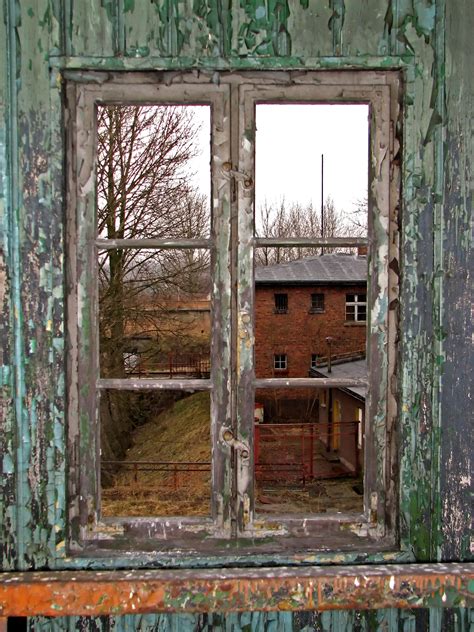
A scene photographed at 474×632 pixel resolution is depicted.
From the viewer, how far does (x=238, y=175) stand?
5.25 feet

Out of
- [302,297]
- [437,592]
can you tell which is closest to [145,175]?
[437,592]

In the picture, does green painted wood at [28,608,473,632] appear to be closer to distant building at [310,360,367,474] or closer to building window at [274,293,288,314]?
distant building at [310,360,367,474]

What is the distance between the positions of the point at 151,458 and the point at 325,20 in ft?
37.4

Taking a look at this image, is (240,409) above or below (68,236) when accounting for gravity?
below

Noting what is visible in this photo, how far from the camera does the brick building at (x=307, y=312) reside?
18.0 metres

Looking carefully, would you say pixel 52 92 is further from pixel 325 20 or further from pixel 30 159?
pixel 325 20

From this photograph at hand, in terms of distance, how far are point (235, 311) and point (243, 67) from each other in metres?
0.71

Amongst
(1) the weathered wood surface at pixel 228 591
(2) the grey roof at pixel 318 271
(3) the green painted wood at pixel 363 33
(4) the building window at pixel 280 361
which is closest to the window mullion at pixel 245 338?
(1) the weathered wood surface at pixel 228 591

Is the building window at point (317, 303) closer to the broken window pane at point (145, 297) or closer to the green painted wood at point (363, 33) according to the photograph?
the broken window pane at point (145, 297)

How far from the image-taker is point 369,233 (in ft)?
5.29

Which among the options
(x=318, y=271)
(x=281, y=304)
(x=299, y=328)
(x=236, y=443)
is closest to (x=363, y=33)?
(x=236, y=443)

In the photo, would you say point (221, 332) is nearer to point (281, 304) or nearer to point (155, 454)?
point (155, 454)

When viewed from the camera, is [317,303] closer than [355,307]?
Yes

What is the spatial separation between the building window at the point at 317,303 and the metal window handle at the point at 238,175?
56.0 feet
